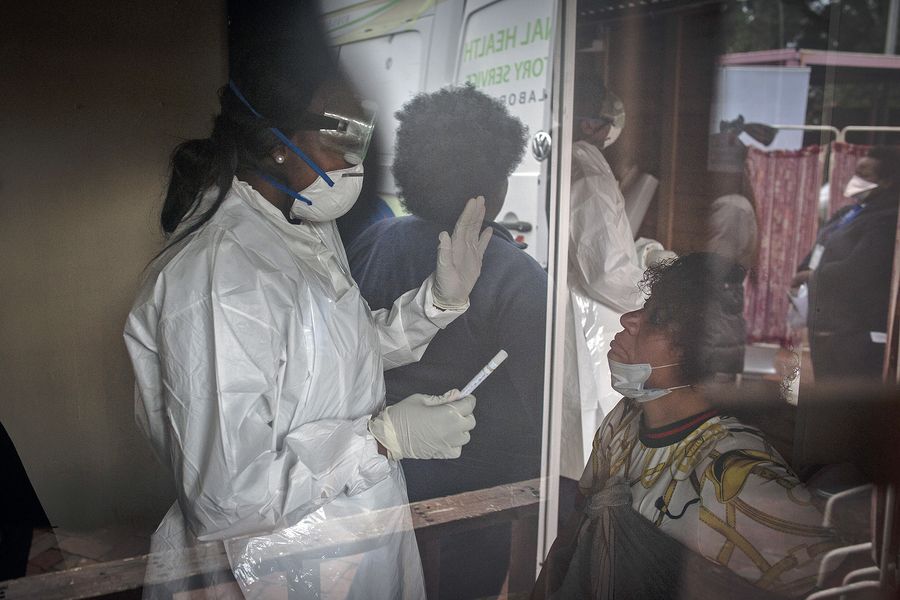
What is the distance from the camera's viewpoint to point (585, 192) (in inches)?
74.7

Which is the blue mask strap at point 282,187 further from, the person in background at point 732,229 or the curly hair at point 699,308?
the person in background at point 732,229

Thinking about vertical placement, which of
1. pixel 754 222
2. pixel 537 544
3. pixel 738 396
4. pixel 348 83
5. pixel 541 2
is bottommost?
pixel 537 544

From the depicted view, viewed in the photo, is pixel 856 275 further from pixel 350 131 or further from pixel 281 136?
pixel 281 136

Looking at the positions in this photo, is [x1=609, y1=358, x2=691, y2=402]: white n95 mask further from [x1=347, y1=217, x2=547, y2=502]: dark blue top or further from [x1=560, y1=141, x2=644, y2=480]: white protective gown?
[x1=347, y1=217, x2=547, y2=502]: dark blue top

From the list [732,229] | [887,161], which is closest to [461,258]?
[732,229]

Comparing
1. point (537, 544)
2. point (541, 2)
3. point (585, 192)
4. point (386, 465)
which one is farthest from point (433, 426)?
point (541, 2)

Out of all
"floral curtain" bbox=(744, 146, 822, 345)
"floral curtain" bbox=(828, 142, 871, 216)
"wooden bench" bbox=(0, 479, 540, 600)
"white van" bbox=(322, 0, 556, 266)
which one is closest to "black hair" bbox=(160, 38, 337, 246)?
"white van" bbox=(322, 0, 556, 266)

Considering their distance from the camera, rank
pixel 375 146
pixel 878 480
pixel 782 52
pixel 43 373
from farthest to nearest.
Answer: pixel 878 480 → pixel 782 52 → pixel 375 146 → pixel 43 373

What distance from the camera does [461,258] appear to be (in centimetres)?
179

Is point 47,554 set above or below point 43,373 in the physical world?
below

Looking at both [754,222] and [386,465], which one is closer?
[386,465]

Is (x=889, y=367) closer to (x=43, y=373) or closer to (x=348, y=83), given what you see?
(x=348, y=83)

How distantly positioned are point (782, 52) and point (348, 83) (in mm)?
1016

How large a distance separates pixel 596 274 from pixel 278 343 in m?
0.78
